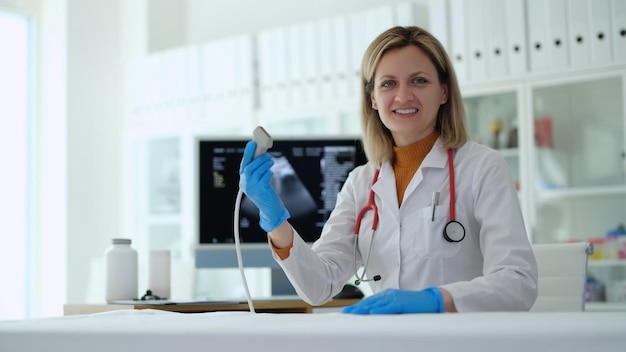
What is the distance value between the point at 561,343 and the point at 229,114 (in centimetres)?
374

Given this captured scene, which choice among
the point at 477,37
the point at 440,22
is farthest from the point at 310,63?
the point at 477,37

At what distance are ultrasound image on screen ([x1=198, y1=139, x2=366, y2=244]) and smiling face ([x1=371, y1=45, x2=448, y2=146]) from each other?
3.04 ft

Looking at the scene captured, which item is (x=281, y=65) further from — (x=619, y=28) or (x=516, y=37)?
(x=619, y=28)

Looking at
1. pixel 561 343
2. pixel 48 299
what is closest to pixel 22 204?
pixel 48 299

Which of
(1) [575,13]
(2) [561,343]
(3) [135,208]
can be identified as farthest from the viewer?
(3) [135,208]

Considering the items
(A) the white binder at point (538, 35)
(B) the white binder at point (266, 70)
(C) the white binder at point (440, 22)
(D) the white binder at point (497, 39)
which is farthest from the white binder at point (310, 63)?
(A) the white binder at point (538, 35)

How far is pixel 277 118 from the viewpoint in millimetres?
4266

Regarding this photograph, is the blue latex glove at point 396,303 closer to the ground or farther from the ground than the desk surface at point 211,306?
farther from the ground

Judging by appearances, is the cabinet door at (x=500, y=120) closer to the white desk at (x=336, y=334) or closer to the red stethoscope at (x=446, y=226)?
the red stethoscope at (x=446, y=226)

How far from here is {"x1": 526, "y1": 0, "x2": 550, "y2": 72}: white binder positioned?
3.46 meters

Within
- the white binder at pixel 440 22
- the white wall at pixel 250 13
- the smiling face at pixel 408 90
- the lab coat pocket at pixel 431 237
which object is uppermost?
the white wall at pixel 250 13

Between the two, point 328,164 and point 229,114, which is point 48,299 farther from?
point 328,164

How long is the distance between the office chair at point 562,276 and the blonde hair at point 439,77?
397 millimetres

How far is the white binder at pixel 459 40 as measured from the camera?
12.0 ft
